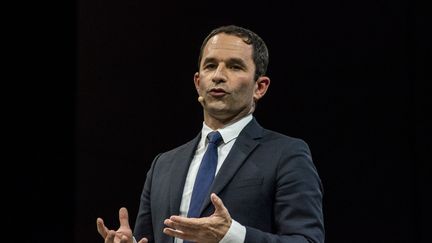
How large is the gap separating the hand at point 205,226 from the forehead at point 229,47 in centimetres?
51

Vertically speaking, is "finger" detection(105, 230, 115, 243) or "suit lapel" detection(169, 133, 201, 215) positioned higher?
"suit lapel" detection(169, 133, 201, 215)

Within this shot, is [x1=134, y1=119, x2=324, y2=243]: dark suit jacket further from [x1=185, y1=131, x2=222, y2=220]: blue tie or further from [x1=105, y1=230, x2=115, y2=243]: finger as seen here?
[x1=105, y1=230, x2=115, y2=243]: finger

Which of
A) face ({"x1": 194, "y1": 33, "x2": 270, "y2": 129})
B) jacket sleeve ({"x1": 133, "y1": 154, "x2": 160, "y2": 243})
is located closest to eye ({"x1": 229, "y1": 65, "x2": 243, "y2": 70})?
face ({"x1": 194, "y1": 33, "x2": 270, "y2": 129})

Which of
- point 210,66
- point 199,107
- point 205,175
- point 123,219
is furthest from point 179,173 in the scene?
→ point 199,107

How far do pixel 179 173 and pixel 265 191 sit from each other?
0.26 metres

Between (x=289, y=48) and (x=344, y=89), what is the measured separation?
32cm

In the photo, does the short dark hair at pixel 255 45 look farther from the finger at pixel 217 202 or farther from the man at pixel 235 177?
the finger at pixel 217 202

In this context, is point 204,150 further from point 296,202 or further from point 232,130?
point 296,202

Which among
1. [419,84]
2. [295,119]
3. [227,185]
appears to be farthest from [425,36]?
[227,185]

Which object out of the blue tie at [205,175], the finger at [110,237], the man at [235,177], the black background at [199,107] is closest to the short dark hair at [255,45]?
the man at [235,177]

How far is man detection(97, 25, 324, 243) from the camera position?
5.41ft

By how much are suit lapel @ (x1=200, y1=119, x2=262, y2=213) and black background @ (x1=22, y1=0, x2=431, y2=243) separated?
4.02 ft

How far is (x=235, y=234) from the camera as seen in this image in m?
1.53

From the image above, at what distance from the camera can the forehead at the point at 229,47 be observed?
1.85m
